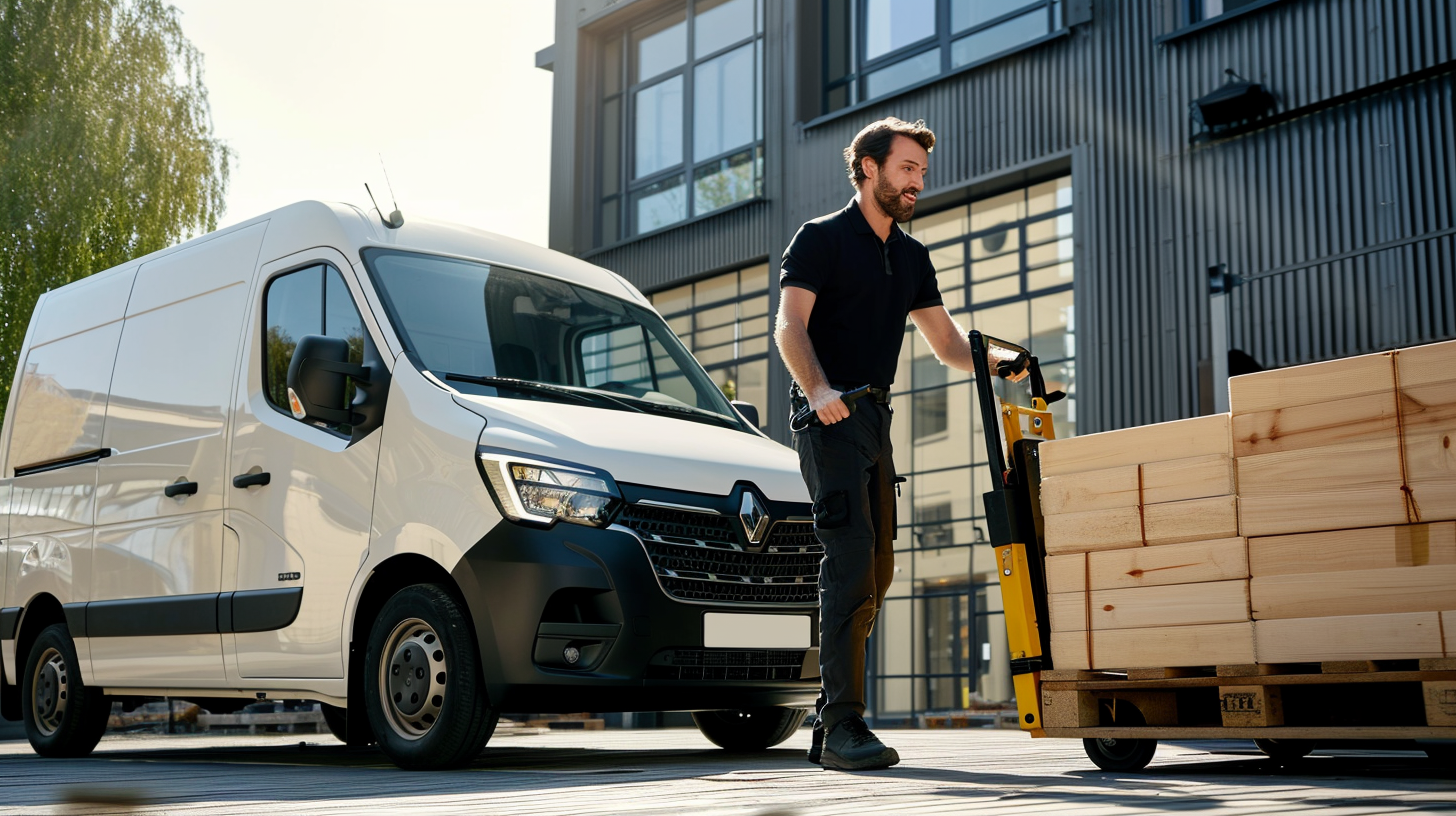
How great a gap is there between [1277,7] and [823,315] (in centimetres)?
1178

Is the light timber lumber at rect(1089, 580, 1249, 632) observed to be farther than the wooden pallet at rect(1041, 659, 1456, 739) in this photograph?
Yes

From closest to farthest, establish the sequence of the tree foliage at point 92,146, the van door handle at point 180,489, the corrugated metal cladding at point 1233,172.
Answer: the van door handle at point 180,489
the corrugated metal cladding at point 1233,172
the tree foliage at point 92,146

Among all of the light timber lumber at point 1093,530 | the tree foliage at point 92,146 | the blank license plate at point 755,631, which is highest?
the tree foliage at point 92,146

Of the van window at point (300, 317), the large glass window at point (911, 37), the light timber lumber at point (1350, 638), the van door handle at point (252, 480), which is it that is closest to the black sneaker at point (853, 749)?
the light timber lumber at point (1350, 638)

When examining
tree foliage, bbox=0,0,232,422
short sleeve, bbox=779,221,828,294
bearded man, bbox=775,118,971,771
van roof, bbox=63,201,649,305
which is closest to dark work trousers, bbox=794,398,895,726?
bearded man, bbox=775,118,971,771

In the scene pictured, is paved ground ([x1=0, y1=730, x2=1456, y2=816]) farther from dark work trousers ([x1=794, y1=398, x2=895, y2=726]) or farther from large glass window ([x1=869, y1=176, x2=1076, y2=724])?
large glass window ([x1=869, y1=176, x2=1076, y2=724])

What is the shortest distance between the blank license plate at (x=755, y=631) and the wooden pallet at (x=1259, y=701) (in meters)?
1.43

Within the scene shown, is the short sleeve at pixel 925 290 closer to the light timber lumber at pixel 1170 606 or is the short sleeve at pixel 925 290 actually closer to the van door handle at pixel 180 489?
the light timber lumber at pixel 1170 606

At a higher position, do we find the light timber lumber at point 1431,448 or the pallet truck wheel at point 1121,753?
the light timber lumber at point 1431,448

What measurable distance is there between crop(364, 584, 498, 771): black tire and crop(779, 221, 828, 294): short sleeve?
5.77 feet

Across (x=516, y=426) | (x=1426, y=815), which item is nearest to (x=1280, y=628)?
(x=1426, y=815)

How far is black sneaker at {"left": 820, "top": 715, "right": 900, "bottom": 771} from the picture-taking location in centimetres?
492

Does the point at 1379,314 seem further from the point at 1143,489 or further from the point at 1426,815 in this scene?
the point at 1426,815

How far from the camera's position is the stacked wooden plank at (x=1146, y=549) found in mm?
4484
